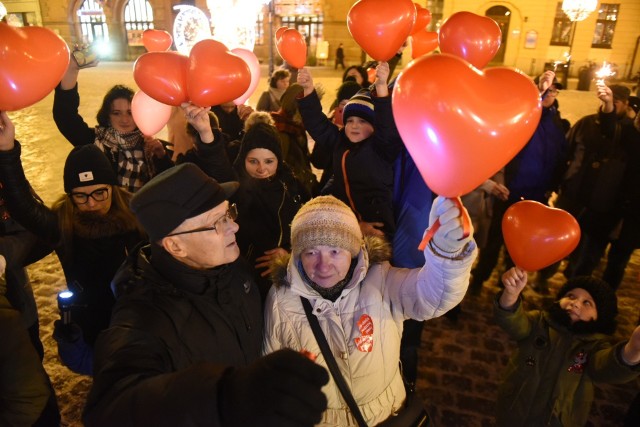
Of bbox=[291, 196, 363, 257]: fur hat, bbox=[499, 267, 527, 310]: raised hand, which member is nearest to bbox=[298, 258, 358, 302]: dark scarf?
bbox=[291, 196, 363, 257]: fur hat

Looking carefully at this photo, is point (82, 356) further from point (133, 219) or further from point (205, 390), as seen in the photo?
point (205, 390)

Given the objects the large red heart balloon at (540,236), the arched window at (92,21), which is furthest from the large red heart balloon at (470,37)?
the arched window at (92,21)

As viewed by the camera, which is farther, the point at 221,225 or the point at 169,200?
the point at 221,225

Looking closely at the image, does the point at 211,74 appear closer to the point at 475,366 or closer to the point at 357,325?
the point at 357,325

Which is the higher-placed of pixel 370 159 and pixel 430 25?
pixel 430 25

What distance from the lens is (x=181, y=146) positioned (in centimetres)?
467

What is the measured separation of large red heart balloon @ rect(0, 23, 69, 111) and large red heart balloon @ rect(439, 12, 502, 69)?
8.19ft

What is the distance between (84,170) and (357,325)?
2.15 m

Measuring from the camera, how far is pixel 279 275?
206cm

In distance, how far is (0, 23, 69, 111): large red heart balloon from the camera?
6.72 ft

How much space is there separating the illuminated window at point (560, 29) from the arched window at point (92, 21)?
3048 cm

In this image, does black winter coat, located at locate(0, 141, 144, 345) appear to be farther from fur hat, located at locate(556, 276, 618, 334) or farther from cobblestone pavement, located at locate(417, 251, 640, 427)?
fur hat, located at locate(556, 276, 618, 334)

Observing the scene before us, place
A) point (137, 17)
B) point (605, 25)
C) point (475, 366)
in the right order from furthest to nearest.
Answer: point (137, 17)
point (605, 25)
point (475, 366)

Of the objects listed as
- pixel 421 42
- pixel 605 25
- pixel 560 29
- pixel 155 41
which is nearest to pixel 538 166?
pixel 421 42
